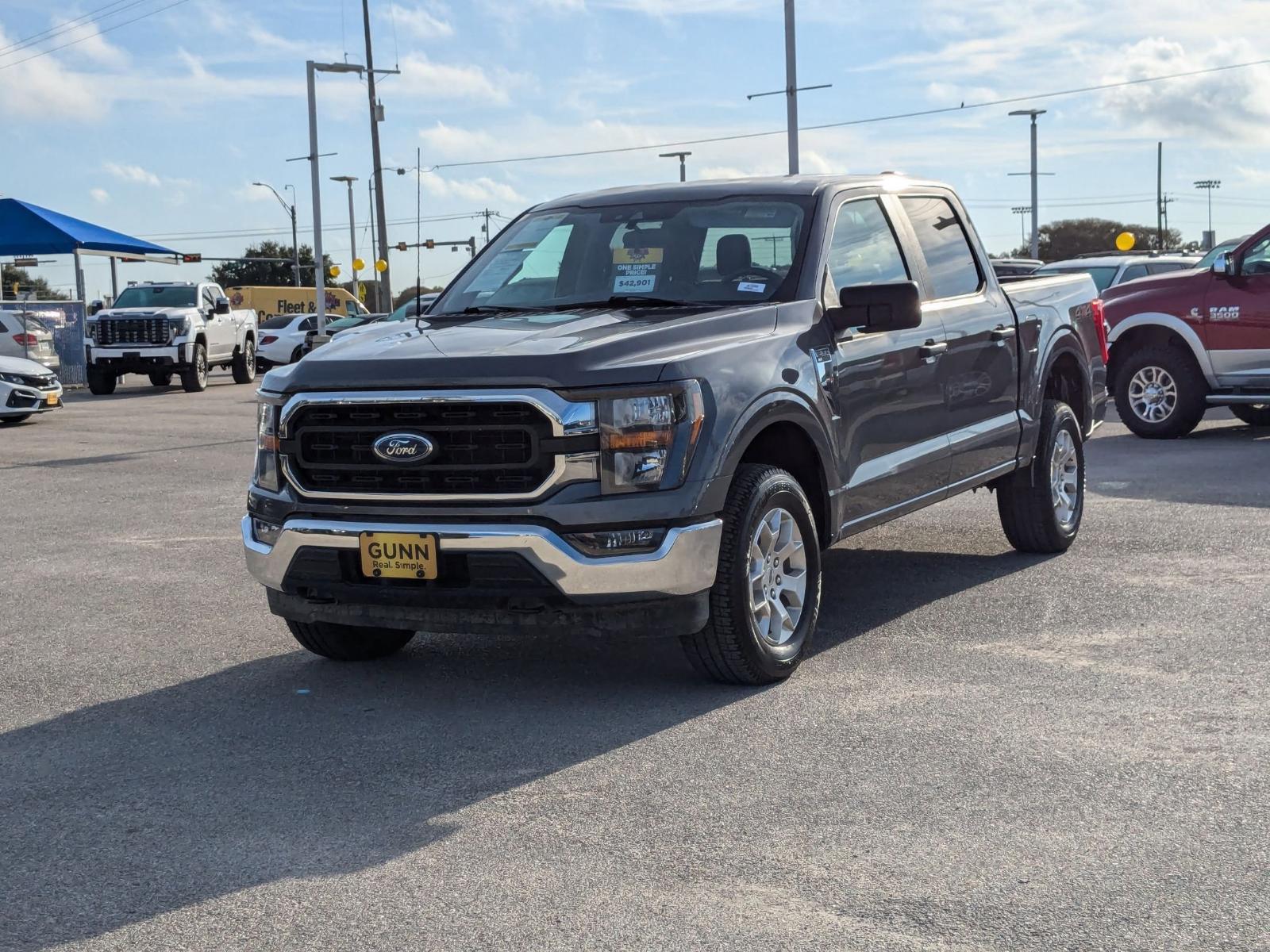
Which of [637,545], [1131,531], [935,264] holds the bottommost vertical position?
[1131,531]

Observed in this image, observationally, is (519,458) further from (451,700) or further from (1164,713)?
(1164,713)

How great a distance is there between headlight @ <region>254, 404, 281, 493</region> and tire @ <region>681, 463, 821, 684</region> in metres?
1.65

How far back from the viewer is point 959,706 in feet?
18.3

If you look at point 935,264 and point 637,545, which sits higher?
point 935,264

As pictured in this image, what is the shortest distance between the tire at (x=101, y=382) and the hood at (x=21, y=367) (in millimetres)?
8926

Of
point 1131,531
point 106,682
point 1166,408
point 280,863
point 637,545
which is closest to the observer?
point 280,863

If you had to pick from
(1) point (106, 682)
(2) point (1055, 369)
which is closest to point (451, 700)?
(1) point (106, 682)

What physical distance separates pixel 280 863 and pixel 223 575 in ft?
15.3

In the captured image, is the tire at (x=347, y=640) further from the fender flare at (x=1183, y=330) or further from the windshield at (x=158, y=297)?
the windshield at (x=158, y=297)

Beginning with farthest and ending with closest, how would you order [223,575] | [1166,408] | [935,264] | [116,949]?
[1166,408] < [223,575] < [935,264] < [116,949]

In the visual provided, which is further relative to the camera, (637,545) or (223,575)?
(223,575)

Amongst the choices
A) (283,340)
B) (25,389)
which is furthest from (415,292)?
(283,340)

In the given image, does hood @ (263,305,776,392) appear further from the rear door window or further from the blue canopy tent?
the blue canopy tent

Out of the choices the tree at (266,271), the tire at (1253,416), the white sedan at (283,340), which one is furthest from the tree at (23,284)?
the tire at (1253,416)
